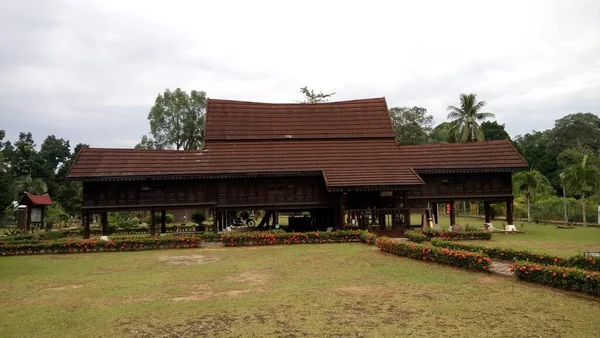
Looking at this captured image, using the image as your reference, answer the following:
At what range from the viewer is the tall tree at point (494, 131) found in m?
62.5

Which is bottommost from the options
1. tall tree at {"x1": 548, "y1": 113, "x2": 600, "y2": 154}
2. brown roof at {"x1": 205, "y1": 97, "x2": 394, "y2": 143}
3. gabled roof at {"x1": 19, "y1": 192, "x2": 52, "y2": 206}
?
gabled roof at {"x1": 19, "y1": 192, "x2": 52, "y2": 206}

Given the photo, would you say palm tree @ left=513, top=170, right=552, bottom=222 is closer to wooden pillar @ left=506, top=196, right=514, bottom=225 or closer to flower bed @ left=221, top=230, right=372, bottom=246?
wooden pillar @ left=506, top=196, right=514, bottom=225

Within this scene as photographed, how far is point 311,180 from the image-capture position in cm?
2388

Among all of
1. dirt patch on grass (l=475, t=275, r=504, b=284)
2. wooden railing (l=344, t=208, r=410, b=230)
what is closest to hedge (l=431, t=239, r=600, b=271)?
dirt patch on grass (l=475, t=275, r=504, b=284)

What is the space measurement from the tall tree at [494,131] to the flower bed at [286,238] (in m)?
49.4

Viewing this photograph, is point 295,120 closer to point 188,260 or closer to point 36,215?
point 188,260

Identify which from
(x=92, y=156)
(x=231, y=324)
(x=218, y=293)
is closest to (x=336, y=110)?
(x=92, y=156)

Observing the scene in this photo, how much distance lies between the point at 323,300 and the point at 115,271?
7.50 m

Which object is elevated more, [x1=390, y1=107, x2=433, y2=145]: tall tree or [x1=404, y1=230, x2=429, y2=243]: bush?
[x1=390, y1=107, x2=433, y2=145]: tall tree

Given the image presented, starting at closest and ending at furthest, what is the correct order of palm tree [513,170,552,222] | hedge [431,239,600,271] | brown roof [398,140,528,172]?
1. hedge [431,239,600,271]
2. brown roof [398,140,528,172]
3. palm tree [513,170,552,222]

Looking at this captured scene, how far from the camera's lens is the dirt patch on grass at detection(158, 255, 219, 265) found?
1463cm

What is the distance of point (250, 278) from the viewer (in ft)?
37.6

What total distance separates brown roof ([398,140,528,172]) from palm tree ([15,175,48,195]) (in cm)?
4059

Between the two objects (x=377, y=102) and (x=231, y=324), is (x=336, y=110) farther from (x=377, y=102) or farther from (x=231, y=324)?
(x=231, y=324)
